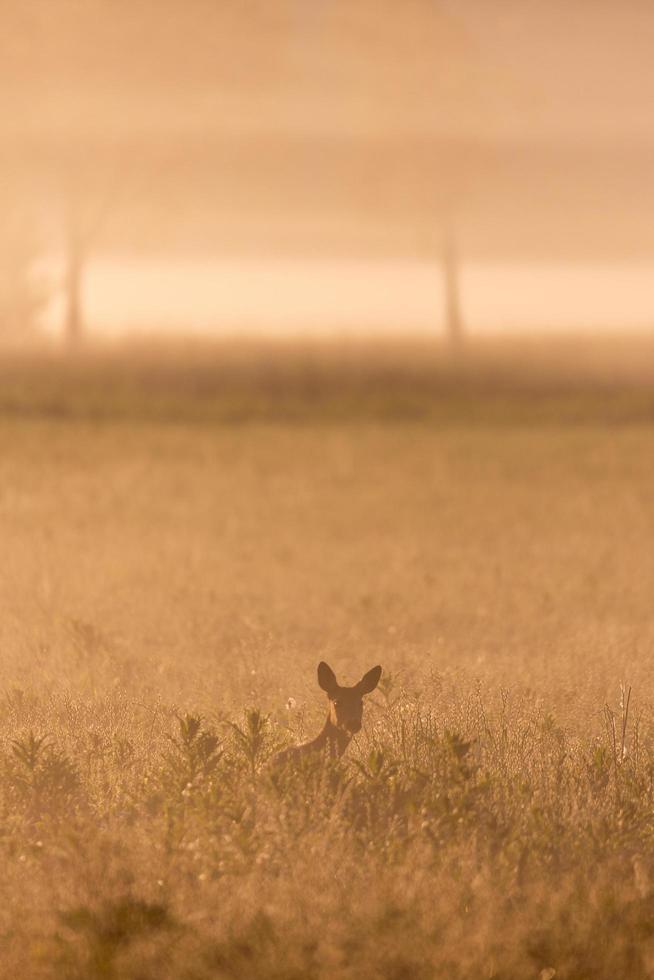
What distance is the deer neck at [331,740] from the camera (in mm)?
5262

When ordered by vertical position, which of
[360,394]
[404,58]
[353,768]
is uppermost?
[404,58]

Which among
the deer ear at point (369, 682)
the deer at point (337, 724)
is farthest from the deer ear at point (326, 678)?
the deer ear at point (369, 682)

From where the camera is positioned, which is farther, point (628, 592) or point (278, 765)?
point (628, 592)

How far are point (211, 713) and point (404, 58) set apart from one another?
2251 centimetres

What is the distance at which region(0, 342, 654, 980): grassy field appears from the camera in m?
4.22

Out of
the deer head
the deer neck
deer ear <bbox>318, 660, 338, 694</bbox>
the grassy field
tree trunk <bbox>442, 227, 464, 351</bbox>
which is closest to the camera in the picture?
the grassy field

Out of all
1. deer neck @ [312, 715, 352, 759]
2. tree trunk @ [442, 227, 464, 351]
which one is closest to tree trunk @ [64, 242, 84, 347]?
tree trunk @ [442, 227, 464, 351]

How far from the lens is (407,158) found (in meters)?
27.6

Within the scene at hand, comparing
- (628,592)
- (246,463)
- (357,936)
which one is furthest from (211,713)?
(246,463)

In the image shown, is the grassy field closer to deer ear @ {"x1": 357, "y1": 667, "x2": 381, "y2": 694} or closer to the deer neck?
the deer neck

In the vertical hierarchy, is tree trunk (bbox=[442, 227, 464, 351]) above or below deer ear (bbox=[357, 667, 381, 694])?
above

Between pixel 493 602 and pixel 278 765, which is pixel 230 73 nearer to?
pixel 493 602

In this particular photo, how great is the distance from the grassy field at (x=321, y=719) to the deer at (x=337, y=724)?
121 mm

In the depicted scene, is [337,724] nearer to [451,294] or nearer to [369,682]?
[369,682]
